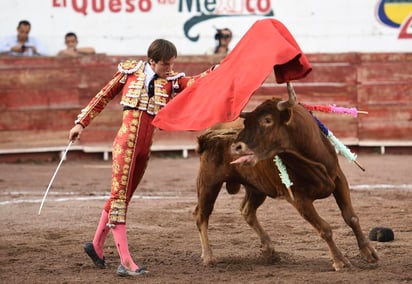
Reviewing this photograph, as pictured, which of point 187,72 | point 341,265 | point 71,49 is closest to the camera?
point 341,265

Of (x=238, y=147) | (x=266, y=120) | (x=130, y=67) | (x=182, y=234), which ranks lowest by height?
(x=182, y=234)

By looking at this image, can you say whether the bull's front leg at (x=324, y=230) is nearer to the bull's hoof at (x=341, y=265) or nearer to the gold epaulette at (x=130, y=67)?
the bull's hoof at (x=341, y=265)

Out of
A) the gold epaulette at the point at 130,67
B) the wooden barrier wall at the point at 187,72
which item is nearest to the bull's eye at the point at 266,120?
the gold epaulette at the point at 130,67

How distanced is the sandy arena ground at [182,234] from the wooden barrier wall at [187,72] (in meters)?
1.81

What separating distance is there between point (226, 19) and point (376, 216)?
21.4 feet

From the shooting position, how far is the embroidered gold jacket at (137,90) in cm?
559

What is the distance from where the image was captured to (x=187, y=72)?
12773mm

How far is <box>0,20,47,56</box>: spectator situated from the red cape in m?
7.69

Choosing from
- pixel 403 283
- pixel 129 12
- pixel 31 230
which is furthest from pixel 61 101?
pixel 403 283

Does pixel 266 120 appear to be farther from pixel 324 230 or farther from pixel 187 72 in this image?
pixel 187 72

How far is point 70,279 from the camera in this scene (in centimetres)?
544

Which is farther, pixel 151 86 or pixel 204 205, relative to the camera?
pixel 204 205

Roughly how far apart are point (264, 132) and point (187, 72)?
752 centimetres

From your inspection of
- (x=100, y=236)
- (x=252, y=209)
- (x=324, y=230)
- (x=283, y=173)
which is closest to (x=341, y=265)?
(x=324, y=230)
